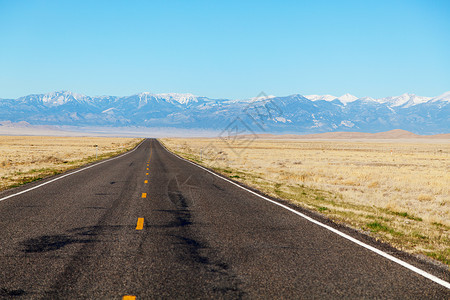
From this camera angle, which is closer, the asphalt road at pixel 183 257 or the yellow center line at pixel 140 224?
the asphalt road at pixel 183 257

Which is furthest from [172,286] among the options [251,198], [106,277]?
[251,198]

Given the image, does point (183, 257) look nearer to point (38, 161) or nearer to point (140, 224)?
point (140, 224)

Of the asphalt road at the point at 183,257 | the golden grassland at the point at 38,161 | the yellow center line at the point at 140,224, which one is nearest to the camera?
the asphalt road at the point at 183,257

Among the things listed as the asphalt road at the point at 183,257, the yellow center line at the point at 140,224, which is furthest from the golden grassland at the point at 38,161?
the yellow center line at the point at 140,224

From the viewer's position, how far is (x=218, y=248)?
651 centimetres

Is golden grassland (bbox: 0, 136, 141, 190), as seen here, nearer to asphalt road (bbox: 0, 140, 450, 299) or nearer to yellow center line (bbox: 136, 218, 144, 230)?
asphalt road (bbox: 0, 140, 450, 299)

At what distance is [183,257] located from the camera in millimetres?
5984

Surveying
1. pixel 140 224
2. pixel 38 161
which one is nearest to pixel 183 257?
pixel 140 224

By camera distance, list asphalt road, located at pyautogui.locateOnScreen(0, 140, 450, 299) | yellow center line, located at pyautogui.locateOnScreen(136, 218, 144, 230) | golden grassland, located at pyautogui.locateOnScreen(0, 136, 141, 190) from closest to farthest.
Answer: asphalt road, located at pyautogui.locateOnScreen(0, 140, 450, 299) → yellow center line, located at pyautogui.locateOnScreen(136, 218, 144, 230) → golden grassland, located at pyautogui.locateOnScreen(0, 136, 141, 190)

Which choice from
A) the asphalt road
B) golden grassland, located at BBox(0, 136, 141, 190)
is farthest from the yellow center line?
golden grassland, located at BBox(0, 136, 141, 190)

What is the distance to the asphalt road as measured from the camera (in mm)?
4758

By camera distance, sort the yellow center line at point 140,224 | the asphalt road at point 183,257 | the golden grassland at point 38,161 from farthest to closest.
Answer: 1. the golden grassland at point 38,161
2. the yellow center line at point 140,224
3. the asphalt road at point 183,257

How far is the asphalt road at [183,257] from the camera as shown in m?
4.76

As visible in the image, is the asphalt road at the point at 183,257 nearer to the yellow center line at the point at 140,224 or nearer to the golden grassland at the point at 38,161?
the yellow center line at the point at 140,224
